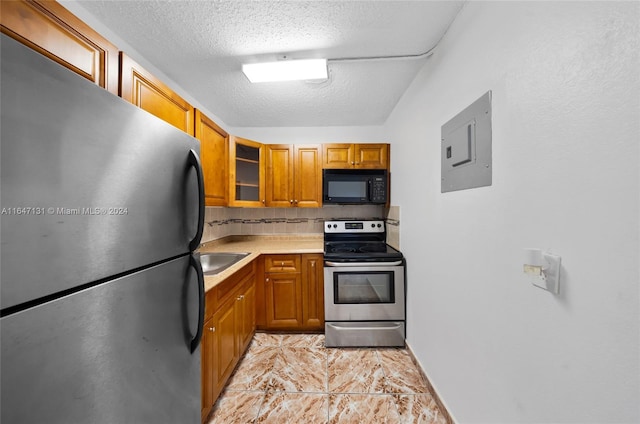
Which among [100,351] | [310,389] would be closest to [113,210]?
[100,351]

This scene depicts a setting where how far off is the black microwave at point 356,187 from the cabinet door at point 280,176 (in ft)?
1.36

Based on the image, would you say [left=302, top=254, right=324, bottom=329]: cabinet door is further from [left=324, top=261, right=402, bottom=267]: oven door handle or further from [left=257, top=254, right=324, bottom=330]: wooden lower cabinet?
[left=324, top=261, right=402, bottom=267]: oven door handle

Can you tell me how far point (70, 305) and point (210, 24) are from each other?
155 centimetres

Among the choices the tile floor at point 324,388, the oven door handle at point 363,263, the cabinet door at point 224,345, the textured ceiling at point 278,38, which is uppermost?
the textured ceiling at point 278,38

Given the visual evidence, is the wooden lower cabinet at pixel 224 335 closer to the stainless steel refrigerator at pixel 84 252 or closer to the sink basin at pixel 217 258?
the sink basin at pixel 217 258

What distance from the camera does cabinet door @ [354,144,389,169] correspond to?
274 cm

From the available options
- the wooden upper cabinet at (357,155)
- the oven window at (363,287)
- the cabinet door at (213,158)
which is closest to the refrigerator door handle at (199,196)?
the cabinet door at (213,158)

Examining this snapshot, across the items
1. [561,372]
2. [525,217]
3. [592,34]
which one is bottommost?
[561,372]

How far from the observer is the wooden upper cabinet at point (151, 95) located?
3.30 feet

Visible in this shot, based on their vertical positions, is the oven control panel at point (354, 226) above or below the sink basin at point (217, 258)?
above

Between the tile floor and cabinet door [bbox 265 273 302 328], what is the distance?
0.24 meters

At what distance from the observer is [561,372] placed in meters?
0.73

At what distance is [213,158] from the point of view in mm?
1973

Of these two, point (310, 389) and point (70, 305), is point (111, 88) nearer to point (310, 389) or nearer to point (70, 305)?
point (70, 305)
